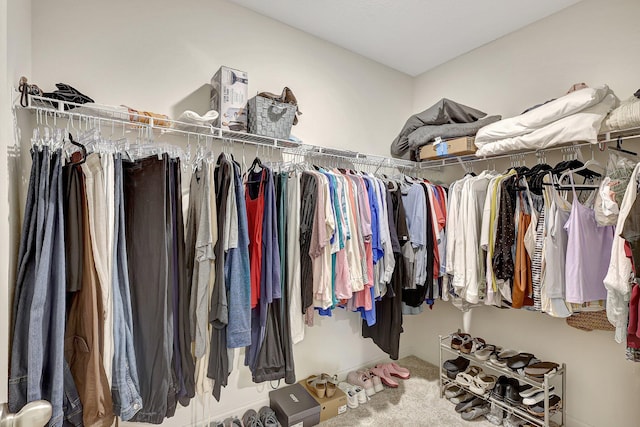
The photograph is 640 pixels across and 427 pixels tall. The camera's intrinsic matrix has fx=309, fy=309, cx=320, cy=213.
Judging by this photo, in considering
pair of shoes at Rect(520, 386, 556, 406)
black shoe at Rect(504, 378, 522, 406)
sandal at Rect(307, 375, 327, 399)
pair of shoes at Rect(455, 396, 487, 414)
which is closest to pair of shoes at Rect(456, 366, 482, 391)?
pair of shoes at Rect(455, 396, 487, 414)

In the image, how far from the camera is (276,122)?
1.82 metres

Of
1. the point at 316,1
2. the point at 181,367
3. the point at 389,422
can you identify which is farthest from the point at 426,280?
the point at 316,1

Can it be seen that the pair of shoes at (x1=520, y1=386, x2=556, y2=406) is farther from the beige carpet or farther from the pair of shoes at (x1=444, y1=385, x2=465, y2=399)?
the pair of shoes at (x1=444, y1=385, x2=465, y2=399)

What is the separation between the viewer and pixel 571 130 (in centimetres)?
168

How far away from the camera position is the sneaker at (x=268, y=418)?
1.88 metres

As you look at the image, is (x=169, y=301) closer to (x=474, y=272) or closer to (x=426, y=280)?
(x=426, y=280)

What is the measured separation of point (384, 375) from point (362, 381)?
0.76 ft

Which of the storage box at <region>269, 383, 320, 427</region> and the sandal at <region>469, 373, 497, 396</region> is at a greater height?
the sandal at <region>469, 373, 497, 396</region>

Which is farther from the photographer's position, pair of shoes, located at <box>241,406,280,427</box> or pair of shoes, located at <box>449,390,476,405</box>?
pair of shoes, located at <box>449,390,476,405</box>

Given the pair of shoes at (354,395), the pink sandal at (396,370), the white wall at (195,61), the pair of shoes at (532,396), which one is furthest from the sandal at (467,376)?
the white wall at (195,61)

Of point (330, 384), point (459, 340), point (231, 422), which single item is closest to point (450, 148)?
point (459, 340)

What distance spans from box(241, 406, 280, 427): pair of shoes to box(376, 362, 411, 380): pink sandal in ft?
3.48

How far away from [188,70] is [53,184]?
1.10 m

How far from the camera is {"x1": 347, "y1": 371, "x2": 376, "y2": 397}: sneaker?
7.68ft
